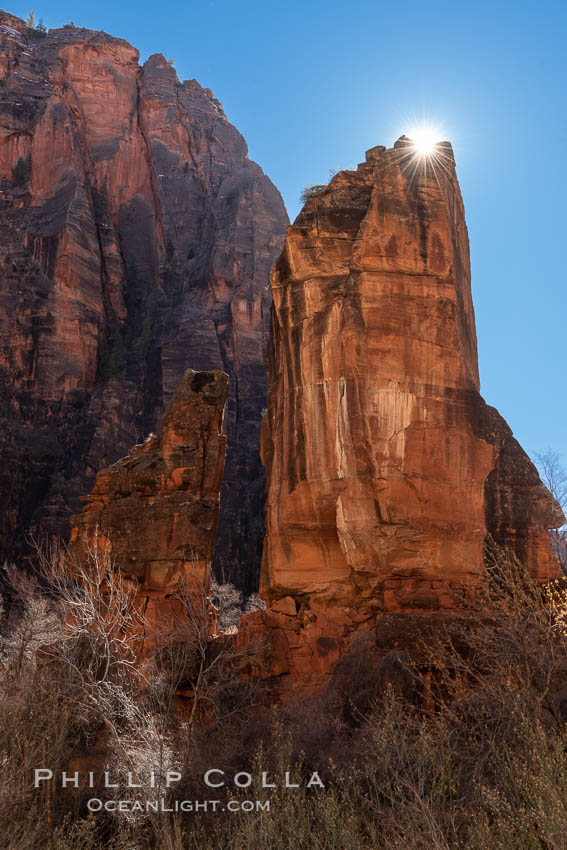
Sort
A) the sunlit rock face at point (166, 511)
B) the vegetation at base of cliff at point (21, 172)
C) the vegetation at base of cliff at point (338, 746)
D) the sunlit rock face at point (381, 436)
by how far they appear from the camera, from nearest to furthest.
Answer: the vegetation at base of cliff at point (338, 746) → the sunlit rock face at point (381, 436) → the sunlit rock face at point (166, 511) → the vegetation at base of cliff at point (21, 172)

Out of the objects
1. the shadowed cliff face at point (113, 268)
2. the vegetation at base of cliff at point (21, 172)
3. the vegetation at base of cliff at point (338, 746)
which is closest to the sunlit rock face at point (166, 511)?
the vegetation at base of cliff at point (338, 746)

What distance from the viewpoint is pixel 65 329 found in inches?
2655

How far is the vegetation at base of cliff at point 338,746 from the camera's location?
1072cm

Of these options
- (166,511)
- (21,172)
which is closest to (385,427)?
(166,511)

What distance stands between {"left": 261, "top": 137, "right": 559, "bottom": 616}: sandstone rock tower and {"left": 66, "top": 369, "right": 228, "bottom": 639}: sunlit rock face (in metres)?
2.69

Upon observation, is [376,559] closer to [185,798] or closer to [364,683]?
[364,683]

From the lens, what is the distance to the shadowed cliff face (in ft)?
202

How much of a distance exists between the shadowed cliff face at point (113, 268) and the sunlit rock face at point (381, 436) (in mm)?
36310

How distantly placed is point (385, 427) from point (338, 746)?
826 cm

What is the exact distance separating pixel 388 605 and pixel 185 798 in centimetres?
714

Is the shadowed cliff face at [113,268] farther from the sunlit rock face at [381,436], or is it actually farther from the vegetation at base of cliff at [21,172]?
the sunlit rock face at [381,436]

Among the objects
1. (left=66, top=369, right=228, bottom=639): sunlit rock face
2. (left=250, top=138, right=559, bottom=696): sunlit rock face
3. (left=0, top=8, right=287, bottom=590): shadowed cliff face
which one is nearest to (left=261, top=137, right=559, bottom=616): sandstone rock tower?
(left=250, top=138, right=559, bottom=696): sunlit rock face

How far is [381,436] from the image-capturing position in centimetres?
2006

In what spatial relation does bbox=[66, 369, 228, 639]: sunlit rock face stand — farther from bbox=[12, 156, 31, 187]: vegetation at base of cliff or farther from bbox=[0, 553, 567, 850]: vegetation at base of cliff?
bbox=[12, 156, 31, 187]: vegetation at base of cliff
